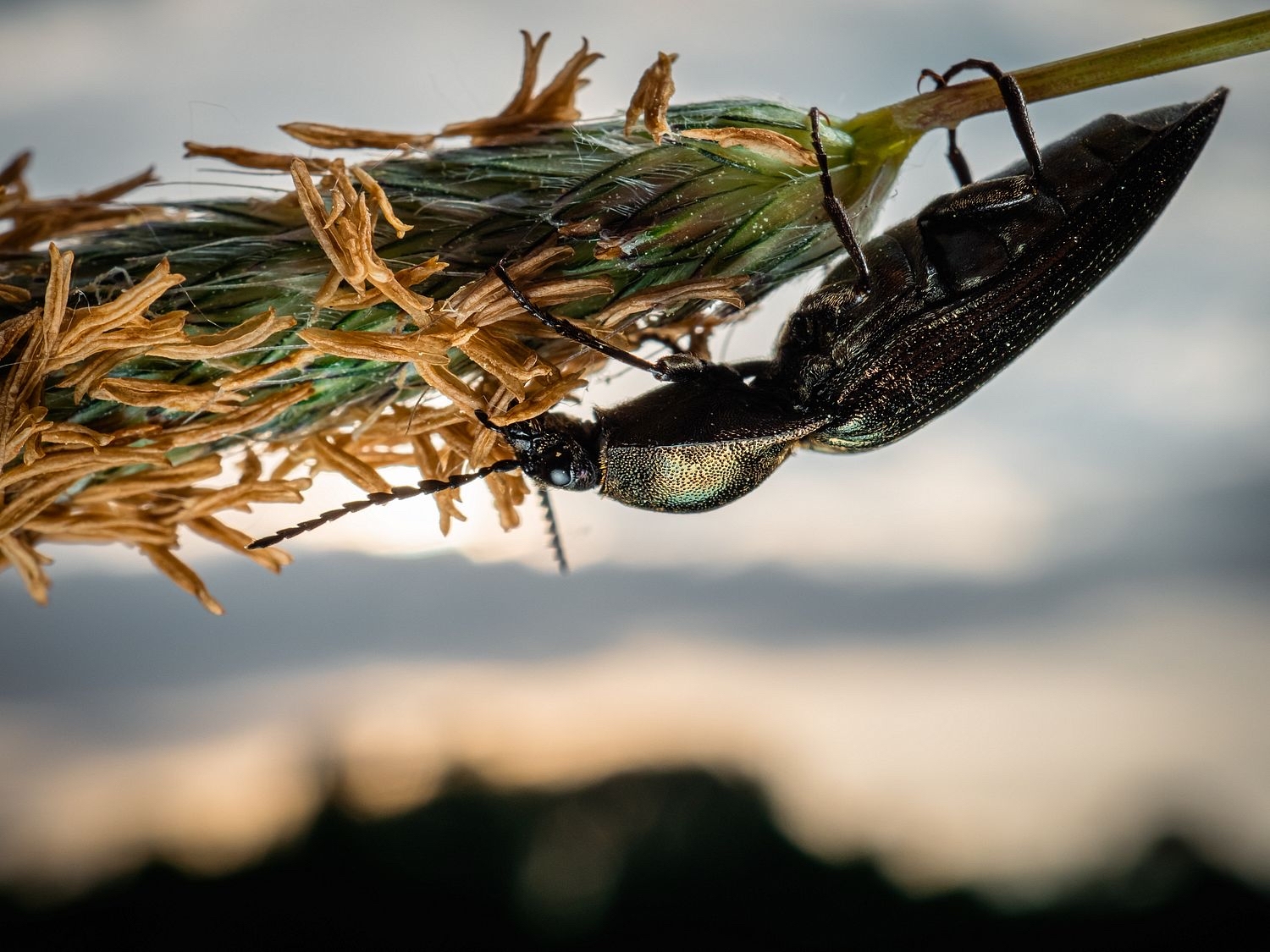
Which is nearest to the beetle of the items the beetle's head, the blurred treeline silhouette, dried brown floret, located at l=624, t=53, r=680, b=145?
the beetle's head

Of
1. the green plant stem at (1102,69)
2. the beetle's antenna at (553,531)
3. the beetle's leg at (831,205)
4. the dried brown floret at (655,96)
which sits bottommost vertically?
the beetle's antenna at (553,531)

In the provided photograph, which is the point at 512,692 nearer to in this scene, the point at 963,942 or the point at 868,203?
the point at 963,942

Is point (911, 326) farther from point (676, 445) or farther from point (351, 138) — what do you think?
point (351, 138)

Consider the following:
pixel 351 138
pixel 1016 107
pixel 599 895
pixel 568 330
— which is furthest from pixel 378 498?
pixel 599 895

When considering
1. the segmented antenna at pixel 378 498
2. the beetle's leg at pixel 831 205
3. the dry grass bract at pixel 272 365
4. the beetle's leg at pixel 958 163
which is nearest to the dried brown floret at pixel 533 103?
the dry grass bract at pixel 272 365

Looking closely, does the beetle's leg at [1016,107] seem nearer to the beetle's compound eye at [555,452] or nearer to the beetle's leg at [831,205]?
the beetle's leg at [831,205]

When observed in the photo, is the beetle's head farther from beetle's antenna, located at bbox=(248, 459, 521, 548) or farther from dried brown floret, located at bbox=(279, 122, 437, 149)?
dried brown floret, located at bbox=(279, 122, 437, 149)
